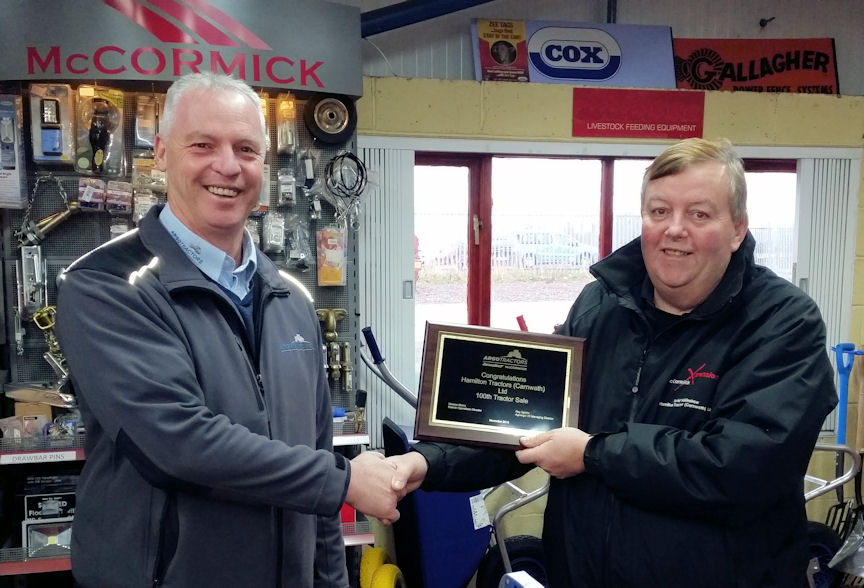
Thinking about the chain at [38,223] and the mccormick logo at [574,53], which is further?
the mccormick logo at [574,53]

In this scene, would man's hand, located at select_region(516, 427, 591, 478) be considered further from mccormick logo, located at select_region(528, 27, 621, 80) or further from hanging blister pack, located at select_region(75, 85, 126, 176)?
mccormick logo, located at select_region(528, 27, 621, 80)

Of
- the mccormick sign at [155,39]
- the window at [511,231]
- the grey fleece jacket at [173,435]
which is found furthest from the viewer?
the window at [511,231]

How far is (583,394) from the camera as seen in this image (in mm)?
1647

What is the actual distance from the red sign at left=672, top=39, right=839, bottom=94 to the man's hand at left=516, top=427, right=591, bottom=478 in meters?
3.43

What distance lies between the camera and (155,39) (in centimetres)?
288

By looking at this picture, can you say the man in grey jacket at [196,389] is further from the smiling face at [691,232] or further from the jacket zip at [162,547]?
the smiling face at [691,232]

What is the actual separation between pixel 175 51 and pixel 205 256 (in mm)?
1869

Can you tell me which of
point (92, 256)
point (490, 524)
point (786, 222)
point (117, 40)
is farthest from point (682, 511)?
point (786, 222)

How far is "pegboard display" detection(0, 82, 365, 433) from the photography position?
307 cm

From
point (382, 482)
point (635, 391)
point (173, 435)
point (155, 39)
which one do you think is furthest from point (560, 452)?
point (155, 39)

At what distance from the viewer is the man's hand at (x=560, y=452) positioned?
1500mm

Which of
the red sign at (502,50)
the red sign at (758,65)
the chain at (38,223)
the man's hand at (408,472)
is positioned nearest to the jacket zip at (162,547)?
the man's hand at (408,472)

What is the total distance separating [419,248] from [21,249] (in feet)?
7.11

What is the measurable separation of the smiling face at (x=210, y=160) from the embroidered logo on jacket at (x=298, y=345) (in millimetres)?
287
